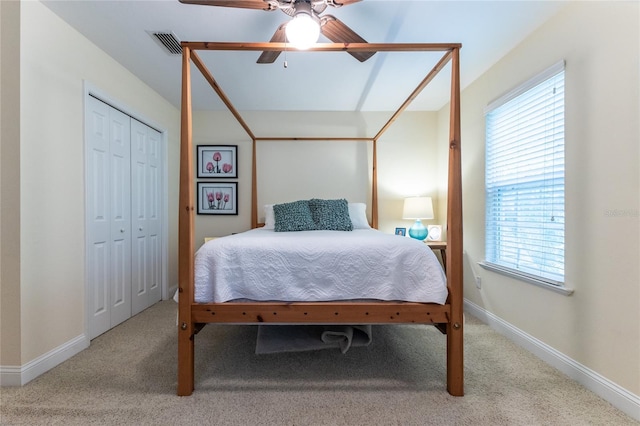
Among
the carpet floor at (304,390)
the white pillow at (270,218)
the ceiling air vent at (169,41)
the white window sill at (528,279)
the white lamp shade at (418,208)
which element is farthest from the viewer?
the white lamp shade at (418,208)

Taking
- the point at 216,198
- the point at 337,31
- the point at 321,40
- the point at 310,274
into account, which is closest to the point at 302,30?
the point at 337,31

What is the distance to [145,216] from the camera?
299 cm

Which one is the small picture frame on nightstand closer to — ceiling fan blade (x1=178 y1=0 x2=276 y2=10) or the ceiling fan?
the ceiling fan

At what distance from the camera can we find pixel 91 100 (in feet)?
7.32

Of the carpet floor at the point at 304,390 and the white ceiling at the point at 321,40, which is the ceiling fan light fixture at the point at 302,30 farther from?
the carpet floor at the point at 304,390

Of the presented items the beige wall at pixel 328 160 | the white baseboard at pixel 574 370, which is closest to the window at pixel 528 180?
the white baseboard at pixel 574 370

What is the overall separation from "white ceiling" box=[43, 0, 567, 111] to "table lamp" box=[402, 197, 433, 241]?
3.81ft

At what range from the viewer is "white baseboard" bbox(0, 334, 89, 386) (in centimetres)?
164

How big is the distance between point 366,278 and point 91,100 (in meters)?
2.46

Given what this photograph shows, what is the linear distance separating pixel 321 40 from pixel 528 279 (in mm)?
2335

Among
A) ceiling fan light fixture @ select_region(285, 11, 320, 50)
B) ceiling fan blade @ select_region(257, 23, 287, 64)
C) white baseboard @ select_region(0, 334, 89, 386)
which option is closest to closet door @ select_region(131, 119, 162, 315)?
white baseboard @ select_region(0, 334, 89, 386)

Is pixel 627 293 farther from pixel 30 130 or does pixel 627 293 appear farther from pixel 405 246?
pixel 30 130

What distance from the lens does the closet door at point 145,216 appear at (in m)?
2.80

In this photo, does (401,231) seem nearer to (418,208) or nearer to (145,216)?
(418,208)
